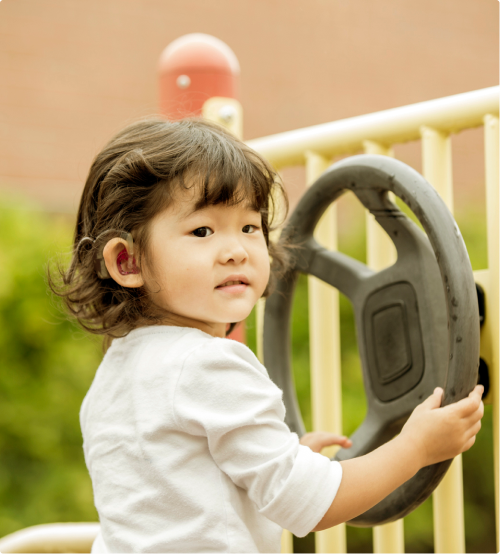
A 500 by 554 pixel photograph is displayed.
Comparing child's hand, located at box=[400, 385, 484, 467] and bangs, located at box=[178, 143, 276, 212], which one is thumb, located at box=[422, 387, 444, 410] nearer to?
child's hand, located at box=[400, 385, 484, 467]

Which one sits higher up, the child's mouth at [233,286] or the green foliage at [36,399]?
the child's mouth at [233,286]

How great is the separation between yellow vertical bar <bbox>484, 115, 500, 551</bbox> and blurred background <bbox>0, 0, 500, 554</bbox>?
640 mm

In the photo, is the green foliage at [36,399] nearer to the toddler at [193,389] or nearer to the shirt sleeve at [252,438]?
the toddler at [193,389]

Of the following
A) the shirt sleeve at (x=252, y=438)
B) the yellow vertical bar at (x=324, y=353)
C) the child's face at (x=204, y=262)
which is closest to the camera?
the shirt sleeve at (x=252, y=438)

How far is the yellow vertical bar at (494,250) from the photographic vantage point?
0.99 metres

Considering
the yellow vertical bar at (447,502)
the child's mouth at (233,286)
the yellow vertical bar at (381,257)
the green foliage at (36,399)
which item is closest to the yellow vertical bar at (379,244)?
the yellow vertical bar at (381,257)

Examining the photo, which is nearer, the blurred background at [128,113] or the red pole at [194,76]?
the red pole at [194,76]

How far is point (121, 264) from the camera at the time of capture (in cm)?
104

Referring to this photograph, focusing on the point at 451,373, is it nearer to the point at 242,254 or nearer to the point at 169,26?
the point at 242,254

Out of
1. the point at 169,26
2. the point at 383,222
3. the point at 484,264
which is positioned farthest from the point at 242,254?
the point at 169,26

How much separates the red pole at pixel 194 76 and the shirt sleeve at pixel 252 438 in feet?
2.01

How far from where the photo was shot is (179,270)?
95 centimetres

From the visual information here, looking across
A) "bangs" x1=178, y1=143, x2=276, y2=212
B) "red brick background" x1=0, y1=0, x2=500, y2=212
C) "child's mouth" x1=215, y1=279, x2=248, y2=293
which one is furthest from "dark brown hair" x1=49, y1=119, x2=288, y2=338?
"red brick background" x1=0, y1=0, x2=500, y2=212

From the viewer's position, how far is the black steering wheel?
869mm
